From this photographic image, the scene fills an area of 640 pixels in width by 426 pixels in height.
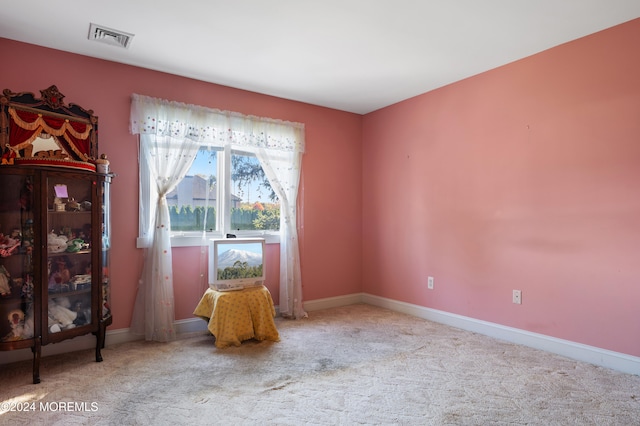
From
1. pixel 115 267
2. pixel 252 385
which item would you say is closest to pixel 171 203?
pixel 115 267

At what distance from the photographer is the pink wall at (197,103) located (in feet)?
10.2

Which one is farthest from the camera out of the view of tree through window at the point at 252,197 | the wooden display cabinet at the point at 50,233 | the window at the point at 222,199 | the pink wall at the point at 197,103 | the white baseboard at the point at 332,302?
the white baseboard at the point at 332,302

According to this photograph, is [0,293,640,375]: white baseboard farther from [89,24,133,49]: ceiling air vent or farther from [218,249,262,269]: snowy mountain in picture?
[89,24,133,49]: ceiling air vent

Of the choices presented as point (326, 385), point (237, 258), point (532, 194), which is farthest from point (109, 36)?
point (532, 194)

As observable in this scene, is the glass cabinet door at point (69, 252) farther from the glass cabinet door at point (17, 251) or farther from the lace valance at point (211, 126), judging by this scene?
the lace valance at point (211, 126)

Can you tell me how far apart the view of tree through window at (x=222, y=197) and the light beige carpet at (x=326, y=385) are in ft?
3.95

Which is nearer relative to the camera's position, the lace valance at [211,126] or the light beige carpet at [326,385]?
the light beige carpet at [326,385]

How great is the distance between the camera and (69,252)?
279 centimetres

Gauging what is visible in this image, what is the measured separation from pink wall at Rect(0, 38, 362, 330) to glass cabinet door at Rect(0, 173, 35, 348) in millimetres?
721

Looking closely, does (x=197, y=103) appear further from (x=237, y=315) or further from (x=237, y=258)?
(x=237, y=315)

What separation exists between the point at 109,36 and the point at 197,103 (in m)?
1.00

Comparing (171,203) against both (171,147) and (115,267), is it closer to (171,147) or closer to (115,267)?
(171,147)

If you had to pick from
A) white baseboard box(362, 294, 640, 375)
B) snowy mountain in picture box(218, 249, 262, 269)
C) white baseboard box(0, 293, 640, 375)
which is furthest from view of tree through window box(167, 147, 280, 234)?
white baseboard box(362, 294, 640, 375)

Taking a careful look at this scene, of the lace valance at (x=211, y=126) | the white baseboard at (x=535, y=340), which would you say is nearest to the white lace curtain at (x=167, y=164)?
the lace valance at (x=211, y=126)
